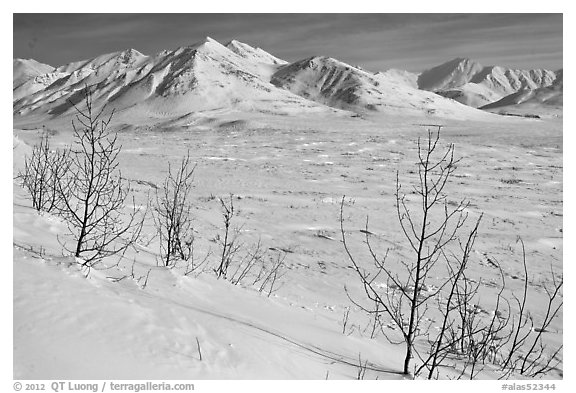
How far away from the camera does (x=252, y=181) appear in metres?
17.6

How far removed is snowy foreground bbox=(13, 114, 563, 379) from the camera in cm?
312

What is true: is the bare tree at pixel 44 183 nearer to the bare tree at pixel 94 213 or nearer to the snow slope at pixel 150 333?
the bare tree at pixel 94 213

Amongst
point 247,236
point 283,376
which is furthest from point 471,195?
point 283,376

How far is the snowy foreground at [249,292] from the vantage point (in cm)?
312

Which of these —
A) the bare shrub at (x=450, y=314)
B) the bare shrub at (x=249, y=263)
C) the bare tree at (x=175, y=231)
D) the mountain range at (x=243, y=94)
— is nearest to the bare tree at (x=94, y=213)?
the bare tree at (x=175, y=231)

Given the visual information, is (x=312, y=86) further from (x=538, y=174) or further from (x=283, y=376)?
(x=283, y=376)

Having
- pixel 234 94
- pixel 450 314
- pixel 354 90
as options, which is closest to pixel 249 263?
pixel 450 314

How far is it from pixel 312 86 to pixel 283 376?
115 m

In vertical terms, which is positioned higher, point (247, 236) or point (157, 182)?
point (157, 182)

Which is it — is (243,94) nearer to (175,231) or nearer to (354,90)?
(354,90)

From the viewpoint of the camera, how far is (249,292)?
18.3ft

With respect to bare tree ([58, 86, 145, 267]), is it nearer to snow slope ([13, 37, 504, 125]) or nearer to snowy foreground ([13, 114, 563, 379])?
snowy foreground ([13, 114, 563, 379])
